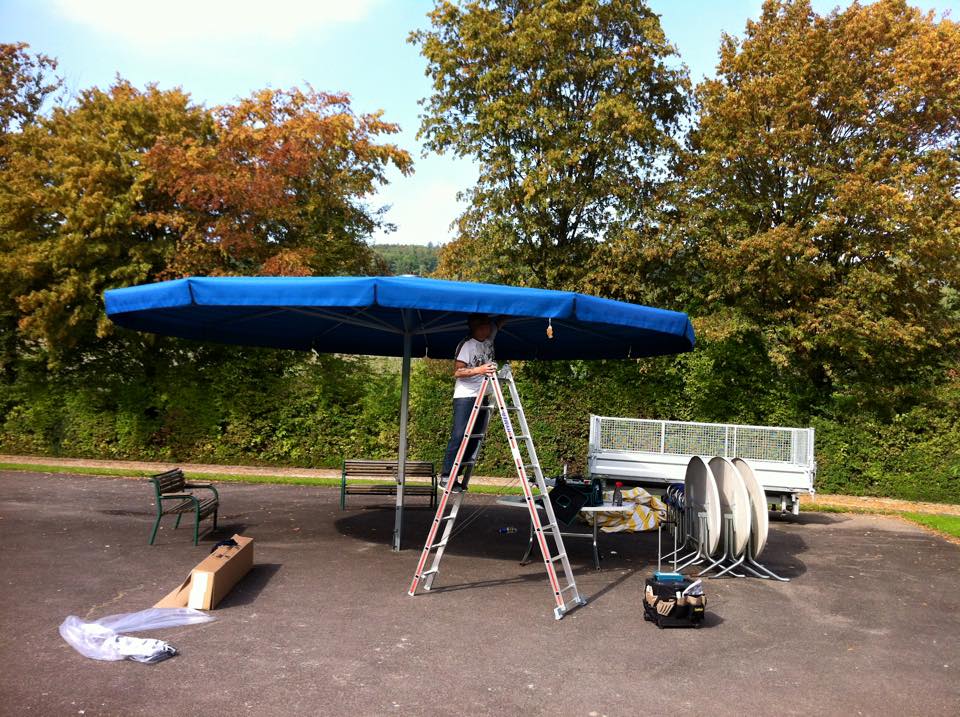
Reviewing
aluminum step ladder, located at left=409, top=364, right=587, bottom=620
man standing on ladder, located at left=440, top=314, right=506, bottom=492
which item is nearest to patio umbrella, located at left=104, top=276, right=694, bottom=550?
man standing on ladder, located at left=440, top=314, right=506, bottom=492

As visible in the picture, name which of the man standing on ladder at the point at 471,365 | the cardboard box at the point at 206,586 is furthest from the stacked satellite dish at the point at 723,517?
the cardboard box at the point at 206,586

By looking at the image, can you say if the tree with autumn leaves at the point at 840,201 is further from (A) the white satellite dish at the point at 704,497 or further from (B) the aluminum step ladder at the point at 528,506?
(B) the aluminum step ladder at the point at 528,506

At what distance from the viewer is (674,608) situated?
6332 mm

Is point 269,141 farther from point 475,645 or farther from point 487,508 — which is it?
point 475,645

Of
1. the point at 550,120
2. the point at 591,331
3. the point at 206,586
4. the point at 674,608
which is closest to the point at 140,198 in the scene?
the point at 550,120

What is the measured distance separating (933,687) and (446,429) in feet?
42.1

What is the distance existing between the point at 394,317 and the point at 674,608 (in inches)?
174

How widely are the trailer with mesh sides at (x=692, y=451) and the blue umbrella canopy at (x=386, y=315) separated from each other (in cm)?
227

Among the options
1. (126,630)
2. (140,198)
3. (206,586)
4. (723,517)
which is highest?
(140,198)

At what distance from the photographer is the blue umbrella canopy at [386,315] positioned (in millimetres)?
6820

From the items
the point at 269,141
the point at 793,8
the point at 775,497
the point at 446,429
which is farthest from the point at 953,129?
the point at 269,141

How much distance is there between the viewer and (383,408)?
17.9 metres

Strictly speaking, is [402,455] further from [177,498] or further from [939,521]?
[939,521]

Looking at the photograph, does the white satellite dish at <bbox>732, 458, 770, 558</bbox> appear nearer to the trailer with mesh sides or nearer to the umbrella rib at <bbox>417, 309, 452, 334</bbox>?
the umbrella rib at <bbox>417, 309, 452, 334</bbox>
